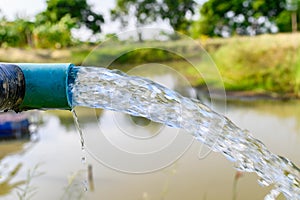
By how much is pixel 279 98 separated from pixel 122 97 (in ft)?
17.2

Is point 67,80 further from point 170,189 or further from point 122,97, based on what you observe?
point 170,189

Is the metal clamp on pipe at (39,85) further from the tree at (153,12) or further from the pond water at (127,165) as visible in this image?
the tree at (153,12)

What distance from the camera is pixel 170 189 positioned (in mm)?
2455

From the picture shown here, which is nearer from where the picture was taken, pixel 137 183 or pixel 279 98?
pixel 137 183

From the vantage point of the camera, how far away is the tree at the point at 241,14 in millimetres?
11698

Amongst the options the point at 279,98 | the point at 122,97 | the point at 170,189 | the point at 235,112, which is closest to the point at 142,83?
the point at 122,97

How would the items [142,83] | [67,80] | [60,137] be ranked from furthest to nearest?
1. [60,137]
2. [142,83]
3. [67,80]

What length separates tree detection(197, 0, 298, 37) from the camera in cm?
1170

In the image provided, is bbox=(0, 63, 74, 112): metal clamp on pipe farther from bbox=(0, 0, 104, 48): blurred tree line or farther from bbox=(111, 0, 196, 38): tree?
bbox=(111, 0, 196, 38): tree

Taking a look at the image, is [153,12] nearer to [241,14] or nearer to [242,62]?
[241,14]

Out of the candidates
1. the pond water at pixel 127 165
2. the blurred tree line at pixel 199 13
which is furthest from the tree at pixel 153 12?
the pond water at pixel 127 165

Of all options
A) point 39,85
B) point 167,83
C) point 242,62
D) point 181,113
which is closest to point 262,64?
point 242,62

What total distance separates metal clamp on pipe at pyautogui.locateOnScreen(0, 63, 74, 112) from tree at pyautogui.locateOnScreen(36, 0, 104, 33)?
34.3 feet

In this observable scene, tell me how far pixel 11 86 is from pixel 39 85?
0.10 feet
